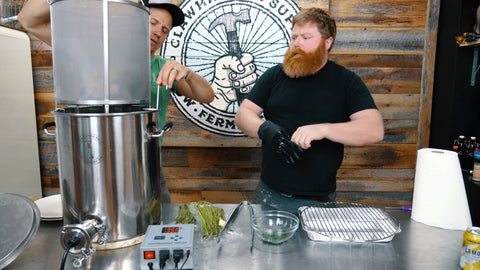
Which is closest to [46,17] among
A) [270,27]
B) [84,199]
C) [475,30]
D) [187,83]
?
[187,83]

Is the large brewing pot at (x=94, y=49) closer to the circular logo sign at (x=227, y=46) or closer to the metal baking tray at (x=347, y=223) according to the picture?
the metal baking tray at (x=347, y=223)

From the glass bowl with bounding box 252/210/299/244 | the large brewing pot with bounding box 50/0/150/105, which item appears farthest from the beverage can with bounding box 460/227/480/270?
the large brewing pot with bounding box 50/0/150/105

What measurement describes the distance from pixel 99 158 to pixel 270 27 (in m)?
2.01

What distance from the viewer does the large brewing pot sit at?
885mm

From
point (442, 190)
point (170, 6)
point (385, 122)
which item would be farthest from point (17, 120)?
point (385, 122)

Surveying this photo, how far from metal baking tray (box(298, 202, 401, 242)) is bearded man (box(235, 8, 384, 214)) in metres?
0.40

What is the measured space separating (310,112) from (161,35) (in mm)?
900

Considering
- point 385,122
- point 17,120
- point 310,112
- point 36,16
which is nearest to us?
point 36,16

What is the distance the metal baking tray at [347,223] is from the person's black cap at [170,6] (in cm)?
117

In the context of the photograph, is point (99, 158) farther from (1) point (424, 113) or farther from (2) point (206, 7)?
(1) point (424, 113)

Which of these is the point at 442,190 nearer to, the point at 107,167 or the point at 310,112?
the point at 310,112

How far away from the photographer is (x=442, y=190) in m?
1.11

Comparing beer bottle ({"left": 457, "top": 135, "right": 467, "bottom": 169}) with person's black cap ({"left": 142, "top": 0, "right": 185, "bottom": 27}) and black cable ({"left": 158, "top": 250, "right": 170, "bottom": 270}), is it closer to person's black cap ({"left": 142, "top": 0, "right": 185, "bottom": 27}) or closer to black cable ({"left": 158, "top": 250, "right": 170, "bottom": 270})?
person's black cap ({"left": 142, "top": 0, "right": 185, "bottom": 27})

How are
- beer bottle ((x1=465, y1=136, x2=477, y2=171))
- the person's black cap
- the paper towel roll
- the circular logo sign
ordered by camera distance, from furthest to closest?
1. the circular logo sign
2. beer bottle ((x1=465, y1=136, x2=477, y2=171))
3. the person's black cap
4. the paper towel roll
